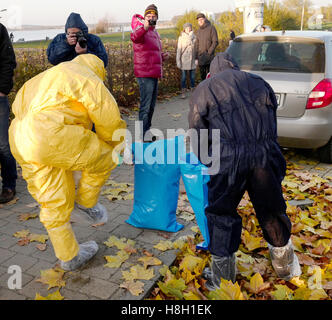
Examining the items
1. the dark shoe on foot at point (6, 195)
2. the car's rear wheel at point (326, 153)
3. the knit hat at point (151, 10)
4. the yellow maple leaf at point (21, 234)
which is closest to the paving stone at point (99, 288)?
the yellow maple leaf at point (21, 234)

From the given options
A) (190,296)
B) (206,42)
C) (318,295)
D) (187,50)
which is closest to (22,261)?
(190,296)

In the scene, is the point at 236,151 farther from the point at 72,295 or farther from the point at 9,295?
the point at 9,295

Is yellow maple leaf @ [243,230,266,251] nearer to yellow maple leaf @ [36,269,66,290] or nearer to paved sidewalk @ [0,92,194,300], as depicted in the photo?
paved sidewalk @ [0,92,194,300]

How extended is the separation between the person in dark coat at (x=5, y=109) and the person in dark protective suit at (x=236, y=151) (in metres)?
2.41

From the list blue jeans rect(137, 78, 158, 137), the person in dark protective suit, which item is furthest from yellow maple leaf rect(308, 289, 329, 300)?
blue jeans rect(137, 78, 158, 137)

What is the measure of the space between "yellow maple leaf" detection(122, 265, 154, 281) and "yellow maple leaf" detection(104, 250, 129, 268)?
5.9 inches

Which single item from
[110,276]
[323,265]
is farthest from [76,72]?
[323,265]

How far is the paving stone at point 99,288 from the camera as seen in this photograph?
8.83 feet

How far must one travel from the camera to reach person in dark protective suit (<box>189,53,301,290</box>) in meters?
2.41

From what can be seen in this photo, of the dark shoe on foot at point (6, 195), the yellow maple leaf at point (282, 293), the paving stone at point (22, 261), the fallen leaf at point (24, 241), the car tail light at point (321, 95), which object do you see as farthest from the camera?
the car tail light at point (321, 95)

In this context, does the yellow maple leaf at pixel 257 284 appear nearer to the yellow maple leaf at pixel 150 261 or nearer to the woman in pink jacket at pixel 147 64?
the yellow maple leaf at pixel 150 261

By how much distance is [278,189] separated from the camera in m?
2.58

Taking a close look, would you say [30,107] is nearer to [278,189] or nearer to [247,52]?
[278,189]
